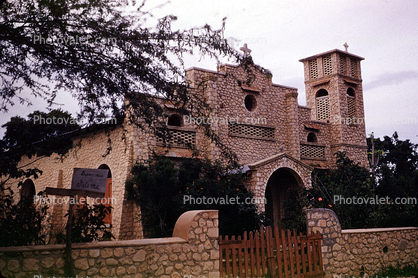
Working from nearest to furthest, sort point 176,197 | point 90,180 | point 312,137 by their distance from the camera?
point 90,180, point 176,197, point 312,137

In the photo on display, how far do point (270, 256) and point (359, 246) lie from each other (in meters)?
3.00

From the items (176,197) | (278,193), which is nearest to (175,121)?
(176,197)

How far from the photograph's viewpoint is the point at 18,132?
20.7 metres

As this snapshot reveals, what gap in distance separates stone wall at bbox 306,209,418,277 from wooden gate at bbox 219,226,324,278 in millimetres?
310

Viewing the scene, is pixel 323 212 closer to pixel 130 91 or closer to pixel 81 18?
pixel 130 91

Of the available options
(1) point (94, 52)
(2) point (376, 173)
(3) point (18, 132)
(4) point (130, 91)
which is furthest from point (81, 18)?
(3) point (18, 132)

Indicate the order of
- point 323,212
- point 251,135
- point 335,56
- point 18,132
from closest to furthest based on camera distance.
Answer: point 323,212 < point 251,135 < point 335,56 < point 18,132

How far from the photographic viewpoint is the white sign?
230 inches

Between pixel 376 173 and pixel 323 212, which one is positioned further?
pixel 376 173

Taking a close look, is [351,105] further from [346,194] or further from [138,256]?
[138,256]

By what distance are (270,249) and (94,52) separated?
197 inches

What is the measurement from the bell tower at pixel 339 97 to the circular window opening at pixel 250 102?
4.89 m

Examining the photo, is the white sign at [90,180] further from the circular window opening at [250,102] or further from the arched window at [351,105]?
the arched window at [351,105]

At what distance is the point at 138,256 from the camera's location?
609 cm
